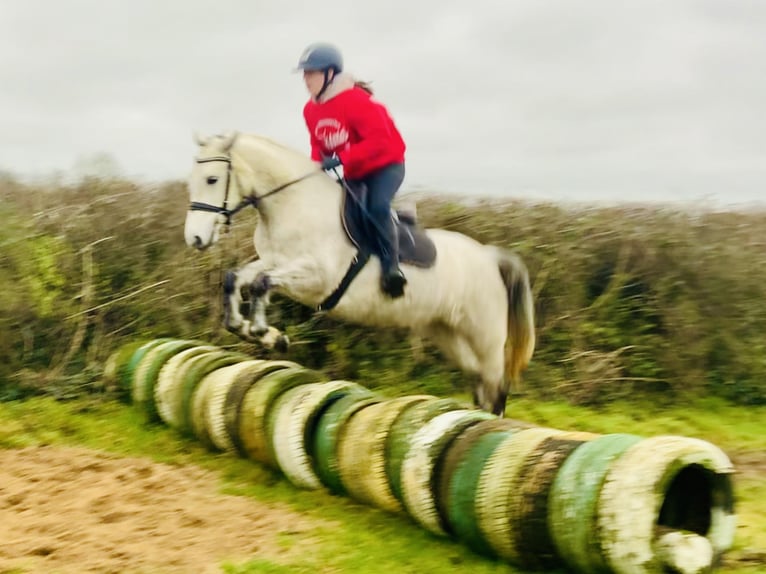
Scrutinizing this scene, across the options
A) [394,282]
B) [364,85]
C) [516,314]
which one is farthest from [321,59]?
[516,314]

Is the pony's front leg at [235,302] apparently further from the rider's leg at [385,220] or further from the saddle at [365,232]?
the rider's leg at [385,220]

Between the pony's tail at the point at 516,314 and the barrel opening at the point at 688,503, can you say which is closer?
the barrel opening at the point at 688,503

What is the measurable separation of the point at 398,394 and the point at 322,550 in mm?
3637

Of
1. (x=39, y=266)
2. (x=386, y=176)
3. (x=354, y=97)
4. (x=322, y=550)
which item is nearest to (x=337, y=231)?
(x=386, y=176)

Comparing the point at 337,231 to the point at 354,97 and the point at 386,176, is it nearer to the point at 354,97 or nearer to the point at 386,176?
the point at 386,176

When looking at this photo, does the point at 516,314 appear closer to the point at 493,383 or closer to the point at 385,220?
the point at 493,383

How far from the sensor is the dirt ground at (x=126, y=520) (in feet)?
11.4

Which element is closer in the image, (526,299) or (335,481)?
(335,481)

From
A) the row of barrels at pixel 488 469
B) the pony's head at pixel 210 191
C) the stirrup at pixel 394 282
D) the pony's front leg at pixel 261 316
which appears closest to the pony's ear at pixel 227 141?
the pony's head at pixel 210 191

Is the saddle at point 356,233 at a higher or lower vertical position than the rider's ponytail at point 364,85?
lower

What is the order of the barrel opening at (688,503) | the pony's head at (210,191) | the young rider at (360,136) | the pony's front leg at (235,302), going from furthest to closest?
the young rider at (360,136)
the pony's head at (210,191)
the pony's front leg at (235,302)
the barrel opening at (688,503)

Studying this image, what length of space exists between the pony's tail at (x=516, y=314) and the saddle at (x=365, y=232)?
0.95 metres

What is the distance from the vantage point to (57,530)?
3.80 meters

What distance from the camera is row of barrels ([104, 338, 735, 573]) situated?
3094 mm
